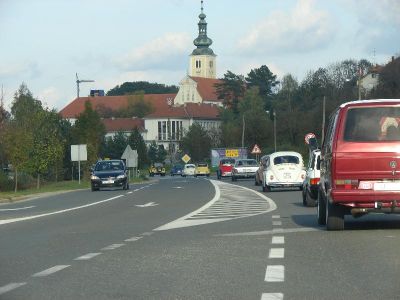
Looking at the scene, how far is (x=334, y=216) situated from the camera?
683 inches

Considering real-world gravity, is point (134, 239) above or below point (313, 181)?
below

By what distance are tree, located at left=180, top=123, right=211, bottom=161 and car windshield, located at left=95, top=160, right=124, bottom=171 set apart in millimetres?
112778

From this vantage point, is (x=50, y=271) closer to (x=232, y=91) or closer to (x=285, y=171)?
(x=285, y=171)

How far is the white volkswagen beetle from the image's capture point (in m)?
39.6

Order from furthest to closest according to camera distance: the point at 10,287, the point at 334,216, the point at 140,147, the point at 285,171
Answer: the point at 140,147, the point at 285,171, the point at 334,216, the point at 10,287

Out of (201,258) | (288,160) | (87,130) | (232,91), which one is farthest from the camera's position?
(232,91)

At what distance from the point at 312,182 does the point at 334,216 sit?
9.70m

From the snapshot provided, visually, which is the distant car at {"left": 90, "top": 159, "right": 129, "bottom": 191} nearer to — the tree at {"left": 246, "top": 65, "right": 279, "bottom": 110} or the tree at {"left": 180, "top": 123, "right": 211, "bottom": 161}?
the tree at {"left": 180, "top": 123, "right": 211, "bottom": 161}

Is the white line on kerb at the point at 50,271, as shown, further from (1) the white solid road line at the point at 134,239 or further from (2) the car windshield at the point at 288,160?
(2) the car windshield at the point at 288,160

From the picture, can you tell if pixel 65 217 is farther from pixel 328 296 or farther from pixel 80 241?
pixel 328 296

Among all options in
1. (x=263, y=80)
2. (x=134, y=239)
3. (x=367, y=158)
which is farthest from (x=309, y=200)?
(x=263, y=80)

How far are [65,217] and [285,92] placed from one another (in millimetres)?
147414

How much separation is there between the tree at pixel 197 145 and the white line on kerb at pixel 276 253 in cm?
15052

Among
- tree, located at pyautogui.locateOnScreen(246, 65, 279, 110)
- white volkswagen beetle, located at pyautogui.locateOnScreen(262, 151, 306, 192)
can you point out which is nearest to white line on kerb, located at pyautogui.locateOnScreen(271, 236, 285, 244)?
white volkswagen beetle, located at pyautogui.locateOnScreen(262, 151, 306, 192)
